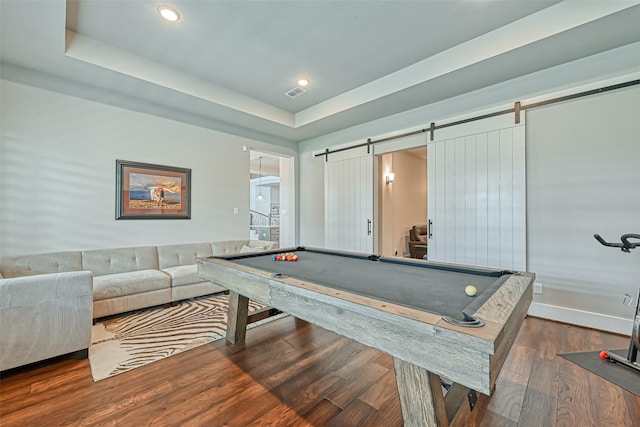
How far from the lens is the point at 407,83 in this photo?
A: 3330mm

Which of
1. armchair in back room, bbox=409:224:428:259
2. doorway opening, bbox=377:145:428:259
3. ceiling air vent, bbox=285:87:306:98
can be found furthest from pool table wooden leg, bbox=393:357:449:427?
armchair in back room, bbox=409:224:428:259

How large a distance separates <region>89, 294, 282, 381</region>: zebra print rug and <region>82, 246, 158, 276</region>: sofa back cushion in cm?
63

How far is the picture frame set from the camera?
362cm

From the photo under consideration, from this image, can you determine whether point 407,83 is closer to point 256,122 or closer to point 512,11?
point 512,11

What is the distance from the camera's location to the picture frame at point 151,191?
3.62 metres

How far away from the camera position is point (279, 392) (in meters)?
1.72

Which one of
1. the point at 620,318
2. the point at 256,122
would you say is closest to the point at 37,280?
the point at 256,122

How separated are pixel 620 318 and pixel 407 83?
327cm

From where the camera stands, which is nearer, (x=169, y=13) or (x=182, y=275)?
(x=169, y=13)

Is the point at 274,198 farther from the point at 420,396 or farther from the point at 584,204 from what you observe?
the point at 420,396

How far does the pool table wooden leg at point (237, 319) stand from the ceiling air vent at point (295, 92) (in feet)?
9.80

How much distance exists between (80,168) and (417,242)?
626 cm

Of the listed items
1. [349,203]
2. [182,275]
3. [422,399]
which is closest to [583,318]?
[422,399]

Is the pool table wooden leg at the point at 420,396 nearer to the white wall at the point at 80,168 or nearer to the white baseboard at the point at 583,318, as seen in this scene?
the white baseboard at the point at 583,318
